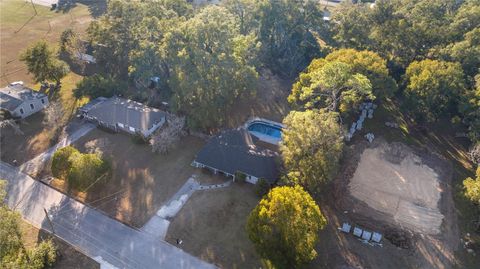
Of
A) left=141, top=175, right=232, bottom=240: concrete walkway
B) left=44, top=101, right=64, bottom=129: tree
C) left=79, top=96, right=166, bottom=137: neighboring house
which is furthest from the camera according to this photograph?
left=79, top=96, right=166, bottom=137: neighboring house

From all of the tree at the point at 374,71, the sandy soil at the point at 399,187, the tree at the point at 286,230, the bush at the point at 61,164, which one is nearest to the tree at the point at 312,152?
the tree at the point at 286,230

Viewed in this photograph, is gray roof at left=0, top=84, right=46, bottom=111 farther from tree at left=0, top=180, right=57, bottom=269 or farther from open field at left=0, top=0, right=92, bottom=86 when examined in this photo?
tree at left=0, top=180, right=57, bottom=269

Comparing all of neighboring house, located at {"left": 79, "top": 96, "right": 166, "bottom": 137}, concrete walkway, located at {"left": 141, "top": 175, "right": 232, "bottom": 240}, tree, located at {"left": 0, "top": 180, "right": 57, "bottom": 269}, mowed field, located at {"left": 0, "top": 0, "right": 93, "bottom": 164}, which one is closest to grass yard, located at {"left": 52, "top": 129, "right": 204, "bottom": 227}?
concrete walkway, located at {"left": 141, "top": 175, "right": 232, "bottom": 240}

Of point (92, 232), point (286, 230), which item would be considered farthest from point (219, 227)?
point (92, 232)

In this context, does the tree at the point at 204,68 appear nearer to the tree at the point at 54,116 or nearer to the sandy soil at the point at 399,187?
the tree at the point at 54,116

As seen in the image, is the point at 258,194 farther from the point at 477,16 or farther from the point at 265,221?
the point at 477,16
